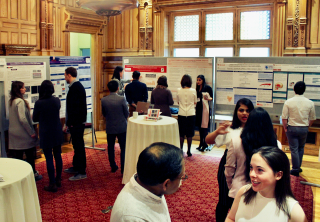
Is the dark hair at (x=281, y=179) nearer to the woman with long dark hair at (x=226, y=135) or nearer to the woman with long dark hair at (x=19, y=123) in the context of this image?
the woman with long dark hair at (x=226, y=135)

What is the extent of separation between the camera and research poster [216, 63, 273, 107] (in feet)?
19.5

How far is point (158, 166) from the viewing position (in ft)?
4.27

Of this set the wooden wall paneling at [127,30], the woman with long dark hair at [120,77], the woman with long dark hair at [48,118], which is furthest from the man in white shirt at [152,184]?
the wooden wall paneling at [127,30]

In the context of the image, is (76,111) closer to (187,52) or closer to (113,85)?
(113,85)

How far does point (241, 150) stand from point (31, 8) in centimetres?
533

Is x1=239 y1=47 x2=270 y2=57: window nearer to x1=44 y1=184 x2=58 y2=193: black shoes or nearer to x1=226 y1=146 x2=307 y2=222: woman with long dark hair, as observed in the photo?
x1=44 y1=184 x2=58 y2=193: black shoes

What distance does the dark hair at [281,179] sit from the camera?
5.72 ft

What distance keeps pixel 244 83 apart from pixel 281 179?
14.7ft

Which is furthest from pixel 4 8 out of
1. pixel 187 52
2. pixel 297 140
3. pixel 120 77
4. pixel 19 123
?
pixel 297 140

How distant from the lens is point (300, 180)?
4891 millimetres

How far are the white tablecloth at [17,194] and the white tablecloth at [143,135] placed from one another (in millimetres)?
1536

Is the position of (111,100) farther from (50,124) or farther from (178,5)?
(178,5)

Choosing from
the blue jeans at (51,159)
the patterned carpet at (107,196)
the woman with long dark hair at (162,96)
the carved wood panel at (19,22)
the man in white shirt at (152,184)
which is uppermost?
the carved wood panel at (19,22)

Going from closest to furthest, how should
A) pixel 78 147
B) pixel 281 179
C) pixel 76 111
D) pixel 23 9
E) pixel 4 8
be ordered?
1. pixel 281 179
2. pixel 76 111
3. pixel 78 147
4. pixel 4 8
5. pixel 23 9
